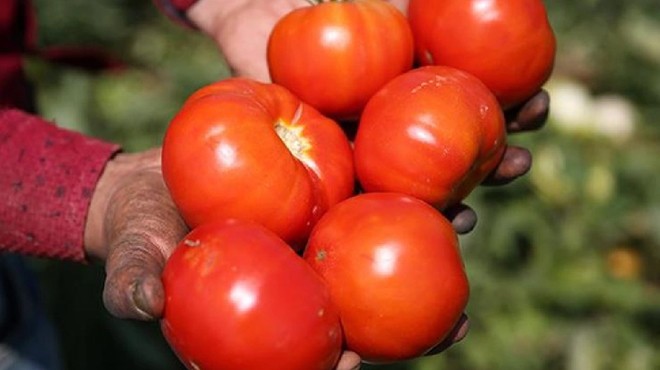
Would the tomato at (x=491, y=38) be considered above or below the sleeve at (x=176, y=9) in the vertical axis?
above

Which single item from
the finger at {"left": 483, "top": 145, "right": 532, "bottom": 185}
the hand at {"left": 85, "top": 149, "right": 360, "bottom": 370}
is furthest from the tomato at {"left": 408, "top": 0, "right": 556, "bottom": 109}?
the hand at {"left": 85, "top": 149, "right": 360, "bottom": 370}

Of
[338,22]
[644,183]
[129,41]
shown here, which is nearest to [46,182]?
[338,22]

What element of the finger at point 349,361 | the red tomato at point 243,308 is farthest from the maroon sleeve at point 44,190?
the finger at point 349,361

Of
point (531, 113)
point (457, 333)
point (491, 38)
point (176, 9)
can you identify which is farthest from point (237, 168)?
point (176, 9)

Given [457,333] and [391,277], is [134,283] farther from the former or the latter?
[457,333]

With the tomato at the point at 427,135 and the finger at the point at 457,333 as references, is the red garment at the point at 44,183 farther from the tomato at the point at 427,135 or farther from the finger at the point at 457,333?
the finger at the point at 457,333

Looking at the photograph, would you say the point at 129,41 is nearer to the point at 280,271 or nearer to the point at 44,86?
the point at 44,86
